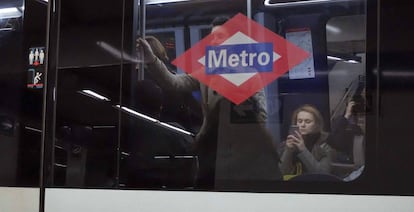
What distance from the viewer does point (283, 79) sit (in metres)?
2.40

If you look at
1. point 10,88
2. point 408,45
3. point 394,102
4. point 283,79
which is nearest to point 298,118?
point 283,79

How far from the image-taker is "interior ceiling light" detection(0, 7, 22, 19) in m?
2.93

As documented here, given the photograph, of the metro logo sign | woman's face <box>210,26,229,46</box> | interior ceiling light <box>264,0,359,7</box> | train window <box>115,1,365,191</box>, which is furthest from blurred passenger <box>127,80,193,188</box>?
interior ceiling light <box>264,0,359,7</box>

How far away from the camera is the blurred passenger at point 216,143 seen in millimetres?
2414

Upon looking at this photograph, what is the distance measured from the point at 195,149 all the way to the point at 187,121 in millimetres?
135

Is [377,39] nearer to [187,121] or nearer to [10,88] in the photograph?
[187,121]

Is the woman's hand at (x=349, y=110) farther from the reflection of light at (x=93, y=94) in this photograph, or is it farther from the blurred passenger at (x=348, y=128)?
the reflection of light at (x=93, y=94)

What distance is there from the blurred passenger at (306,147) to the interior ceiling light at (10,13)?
1.58 meters

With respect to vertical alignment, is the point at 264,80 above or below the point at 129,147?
above

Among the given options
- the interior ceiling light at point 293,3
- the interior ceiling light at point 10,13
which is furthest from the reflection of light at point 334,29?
the interior ceiling light at point 10,13

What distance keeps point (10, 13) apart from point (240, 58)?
133 centimetres

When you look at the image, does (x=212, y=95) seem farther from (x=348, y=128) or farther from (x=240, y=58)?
(x=348, y=128)

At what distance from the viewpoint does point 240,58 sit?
246 cm

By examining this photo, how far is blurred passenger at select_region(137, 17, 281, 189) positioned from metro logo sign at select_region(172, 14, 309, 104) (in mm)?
29
